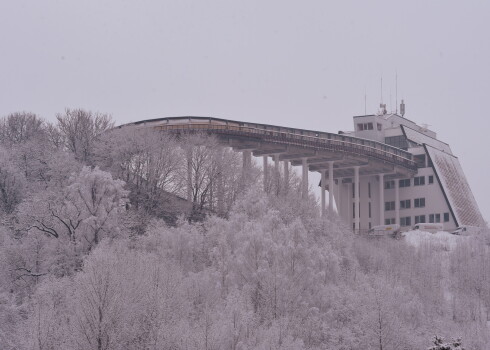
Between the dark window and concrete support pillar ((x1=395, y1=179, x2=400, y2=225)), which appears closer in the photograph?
concrete support pillar ((x1=395, y1=179, x2=400, y2=225))

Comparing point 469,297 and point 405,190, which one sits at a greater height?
point 405,190

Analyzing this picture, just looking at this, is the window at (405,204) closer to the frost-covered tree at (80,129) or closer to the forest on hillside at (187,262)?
the forest on hillside at (187,262)

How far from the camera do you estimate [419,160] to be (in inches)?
4254

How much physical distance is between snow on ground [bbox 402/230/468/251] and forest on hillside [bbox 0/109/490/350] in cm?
82

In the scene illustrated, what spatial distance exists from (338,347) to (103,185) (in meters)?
21.6

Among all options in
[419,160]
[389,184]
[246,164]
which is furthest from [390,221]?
[246,164]

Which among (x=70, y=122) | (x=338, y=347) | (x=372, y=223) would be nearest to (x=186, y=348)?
(x=338, y=347)

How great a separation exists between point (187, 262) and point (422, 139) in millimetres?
63354

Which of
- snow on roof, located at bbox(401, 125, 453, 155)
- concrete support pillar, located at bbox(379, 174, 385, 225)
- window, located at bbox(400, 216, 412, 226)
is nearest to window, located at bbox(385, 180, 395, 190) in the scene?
concrete support pillar, located at bbox(379, 174, 385, 225)

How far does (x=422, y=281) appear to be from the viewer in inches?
2788

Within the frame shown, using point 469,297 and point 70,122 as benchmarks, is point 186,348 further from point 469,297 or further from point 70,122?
point 70,122

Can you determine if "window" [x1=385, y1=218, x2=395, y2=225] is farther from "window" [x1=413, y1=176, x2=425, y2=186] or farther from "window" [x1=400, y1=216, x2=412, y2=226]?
"window" [x1=413, y1=176, x2=425, y2=186]

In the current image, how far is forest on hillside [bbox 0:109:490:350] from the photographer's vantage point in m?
47.2

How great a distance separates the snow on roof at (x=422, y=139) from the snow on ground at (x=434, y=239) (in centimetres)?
2421
